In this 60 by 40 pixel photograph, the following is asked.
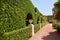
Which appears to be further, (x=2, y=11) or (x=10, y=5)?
(x=10, y=5)

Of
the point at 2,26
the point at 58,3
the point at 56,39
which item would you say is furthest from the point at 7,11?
the point at 58,3

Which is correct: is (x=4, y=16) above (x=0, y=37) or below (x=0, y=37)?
above

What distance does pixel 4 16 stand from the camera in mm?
6906

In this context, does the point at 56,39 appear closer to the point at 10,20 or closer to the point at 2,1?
the point at 10,20

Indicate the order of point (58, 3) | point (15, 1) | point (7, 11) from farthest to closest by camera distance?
point (58, 3)
point (15, 1)
point (7, 11)

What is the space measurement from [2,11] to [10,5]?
1.36 m

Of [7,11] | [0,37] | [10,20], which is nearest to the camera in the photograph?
[0,37]

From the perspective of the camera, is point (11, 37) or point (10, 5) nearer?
point (11, 37)

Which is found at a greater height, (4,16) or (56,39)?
(4,16)

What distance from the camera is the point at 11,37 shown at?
22.0 feet

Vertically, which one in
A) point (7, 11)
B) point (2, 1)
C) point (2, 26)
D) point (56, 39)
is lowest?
A: point (56, 39)

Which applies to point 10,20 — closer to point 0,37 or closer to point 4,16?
point 4,16

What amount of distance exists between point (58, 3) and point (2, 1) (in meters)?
9.91

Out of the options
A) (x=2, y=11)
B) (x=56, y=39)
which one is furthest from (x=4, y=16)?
(x=56, y=39)
